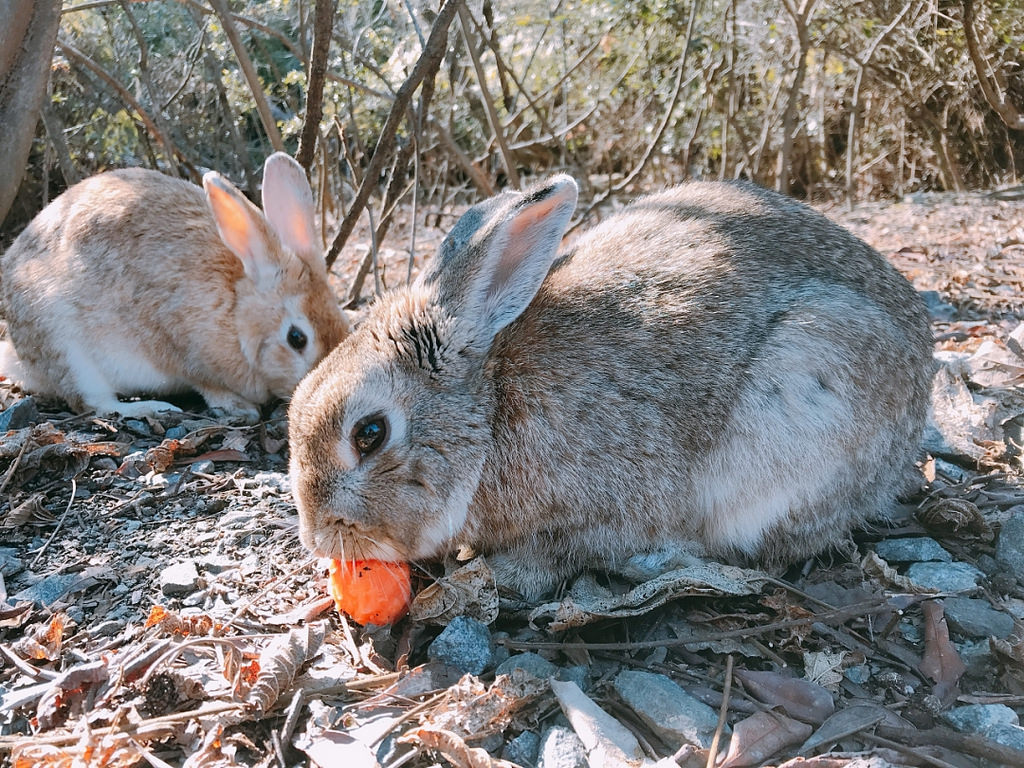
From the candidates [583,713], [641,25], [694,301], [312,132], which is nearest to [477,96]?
[641,25]

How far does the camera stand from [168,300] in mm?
5812

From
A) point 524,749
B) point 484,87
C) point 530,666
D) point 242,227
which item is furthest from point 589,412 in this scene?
point 484,87

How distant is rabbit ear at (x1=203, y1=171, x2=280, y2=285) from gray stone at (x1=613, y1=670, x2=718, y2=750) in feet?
11.9

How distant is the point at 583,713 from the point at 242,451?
2756 millimetres

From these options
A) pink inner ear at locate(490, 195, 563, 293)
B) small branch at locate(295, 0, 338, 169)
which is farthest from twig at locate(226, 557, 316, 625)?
small branch at locate(295, 0, 338, 169)

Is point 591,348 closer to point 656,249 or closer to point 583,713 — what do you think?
point 656,249

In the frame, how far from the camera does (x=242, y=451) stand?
4938 millimetres

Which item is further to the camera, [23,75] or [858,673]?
[23,75]

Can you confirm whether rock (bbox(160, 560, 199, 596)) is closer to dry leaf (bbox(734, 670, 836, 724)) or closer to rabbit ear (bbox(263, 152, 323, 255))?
dry leaf (bbox(734, 670, 836, 724))

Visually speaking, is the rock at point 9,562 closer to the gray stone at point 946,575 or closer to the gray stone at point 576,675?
the gray stone at point 576,675

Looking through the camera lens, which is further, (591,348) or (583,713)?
(591,348)

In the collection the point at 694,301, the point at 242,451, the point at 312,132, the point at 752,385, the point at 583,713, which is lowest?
the point at 583,713

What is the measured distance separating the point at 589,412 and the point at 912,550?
157 cm

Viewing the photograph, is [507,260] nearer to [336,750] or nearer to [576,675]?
[576,675]
